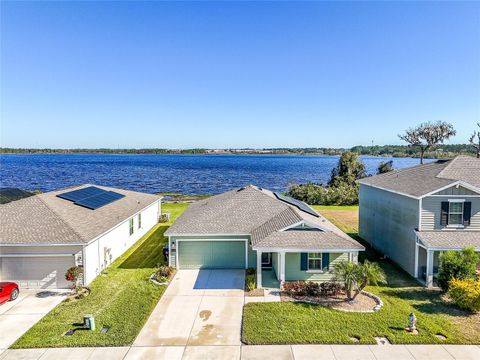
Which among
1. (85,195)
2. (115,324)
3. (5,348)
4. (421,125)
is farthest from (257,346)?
(421,125)

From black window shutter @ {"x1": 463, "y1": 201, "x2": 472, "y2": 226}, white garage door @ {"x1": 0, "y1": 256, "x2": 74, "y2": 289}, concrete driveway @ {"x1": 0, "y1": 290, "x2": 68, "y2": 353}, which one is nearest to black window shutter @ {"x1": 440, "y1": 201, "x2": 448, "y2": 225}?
black window shutter @ {"x1": 463, "y1": 201, "x2": 472, "y2": 226}

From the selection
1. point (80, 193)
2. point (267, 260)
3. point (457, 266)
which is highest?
point (80, 193)

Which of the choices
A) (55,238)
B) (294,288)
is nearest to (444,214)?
(294,288)

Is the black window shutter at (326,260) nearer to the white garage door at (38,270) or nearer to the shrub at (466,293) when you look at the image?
the shrub at (466,293)

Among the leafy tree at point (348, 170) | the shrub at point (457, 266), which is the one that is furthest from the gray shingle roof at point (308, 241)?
the leafy tree at point (348, 170)

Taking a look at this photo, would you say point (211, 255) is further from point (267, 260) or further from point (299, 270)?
point (299, 270)

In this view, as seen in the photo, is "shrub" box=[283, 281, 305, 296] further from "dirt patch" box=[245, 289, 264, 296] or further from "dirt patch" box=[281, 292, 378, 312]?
"dirt patch" box=[245, 289, 264, 296]
